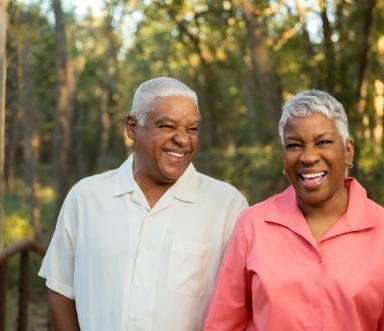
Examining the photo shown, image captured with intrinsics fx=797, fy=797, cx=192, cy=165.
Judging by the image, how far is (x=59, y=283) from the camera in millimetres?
3203

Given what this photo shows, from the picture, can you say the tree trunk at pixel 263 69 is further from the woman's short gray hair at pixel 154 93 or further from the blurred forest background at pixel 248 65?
the woman's short gray hair at pixel 154 93

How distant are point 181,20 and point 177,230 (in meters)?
9.96

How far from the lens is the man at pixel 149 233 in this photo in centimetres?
294

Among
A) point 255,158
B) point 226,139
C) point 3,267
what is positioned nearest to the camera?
point 3,267

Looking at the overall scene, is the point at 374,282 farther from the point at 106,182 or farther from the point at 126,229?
the point at 106,182

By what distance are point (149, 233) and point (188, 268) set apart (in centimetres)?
20

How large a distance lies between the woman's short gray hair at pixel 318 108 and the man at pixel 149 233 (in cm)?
49

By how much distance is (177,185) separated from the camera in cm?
310

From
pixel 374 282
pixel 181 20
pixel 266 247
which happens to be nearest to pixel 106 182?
pixel 266 247

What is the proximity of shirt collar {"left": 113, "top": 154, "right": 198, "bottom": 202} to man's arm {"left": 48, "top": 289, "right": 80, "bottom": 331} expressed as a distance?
0.48 m

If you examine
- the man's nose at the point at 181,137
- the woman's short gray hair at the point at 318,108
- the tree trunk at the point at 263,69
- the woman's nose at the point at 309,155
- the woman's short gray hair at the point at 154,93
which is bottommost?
the woman's nose at the point at 309,155

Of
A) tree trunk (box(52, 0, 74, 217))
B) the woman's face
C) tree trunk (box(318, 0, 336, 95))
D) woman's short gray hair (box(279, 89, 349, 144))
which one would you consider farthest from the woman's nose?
tree trunk (box(52, 0, 74, 217))

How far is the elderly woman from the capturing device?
255cm

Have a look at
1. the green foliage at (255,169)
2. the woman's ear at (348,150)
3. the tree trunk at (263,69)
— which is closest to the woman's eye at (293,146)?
the woman's ear at (348,150)
